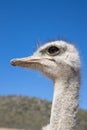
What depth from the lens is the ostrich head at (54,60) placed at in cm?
626

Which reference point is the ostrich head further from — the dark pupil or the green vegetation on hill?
the green vegetation on hill

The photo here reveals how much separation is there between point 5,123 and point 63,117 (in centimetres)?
3370

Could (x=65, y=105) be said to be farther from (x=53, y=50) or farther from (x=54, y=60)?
(x=53, y=50)

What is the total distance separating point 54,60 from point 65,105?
0.53 metres

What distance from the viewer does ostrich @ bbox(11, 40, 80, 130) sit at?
6.07m

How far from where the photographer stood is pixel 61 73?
6.26 meters

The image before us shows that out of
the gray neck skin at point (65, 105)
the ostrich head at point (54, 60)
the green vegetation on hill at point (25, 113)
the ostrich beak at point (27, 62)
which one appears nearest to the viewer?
the gray neck skin at point (65, 105)

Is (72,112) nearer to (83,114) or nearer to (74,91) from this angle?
(74,91)

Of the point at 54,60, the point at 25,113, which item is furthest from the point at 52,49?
the point at 25,113

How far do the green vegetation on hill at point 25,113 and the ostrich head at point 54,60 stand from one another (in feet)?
97.8

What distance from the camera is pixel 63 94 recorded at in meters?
6.20

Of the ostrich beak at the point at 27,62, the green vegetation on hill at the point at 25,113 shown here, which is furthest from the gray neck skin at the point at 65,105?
the green vegetation on hill at the point at 25,113

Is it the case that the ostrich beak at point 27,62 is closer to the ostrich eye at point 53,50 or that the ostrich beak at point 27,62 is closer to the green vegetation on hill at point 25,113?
the ostrich eye at point 53,50

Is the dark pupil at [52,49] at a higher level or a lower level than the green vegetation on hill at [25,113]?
lower
